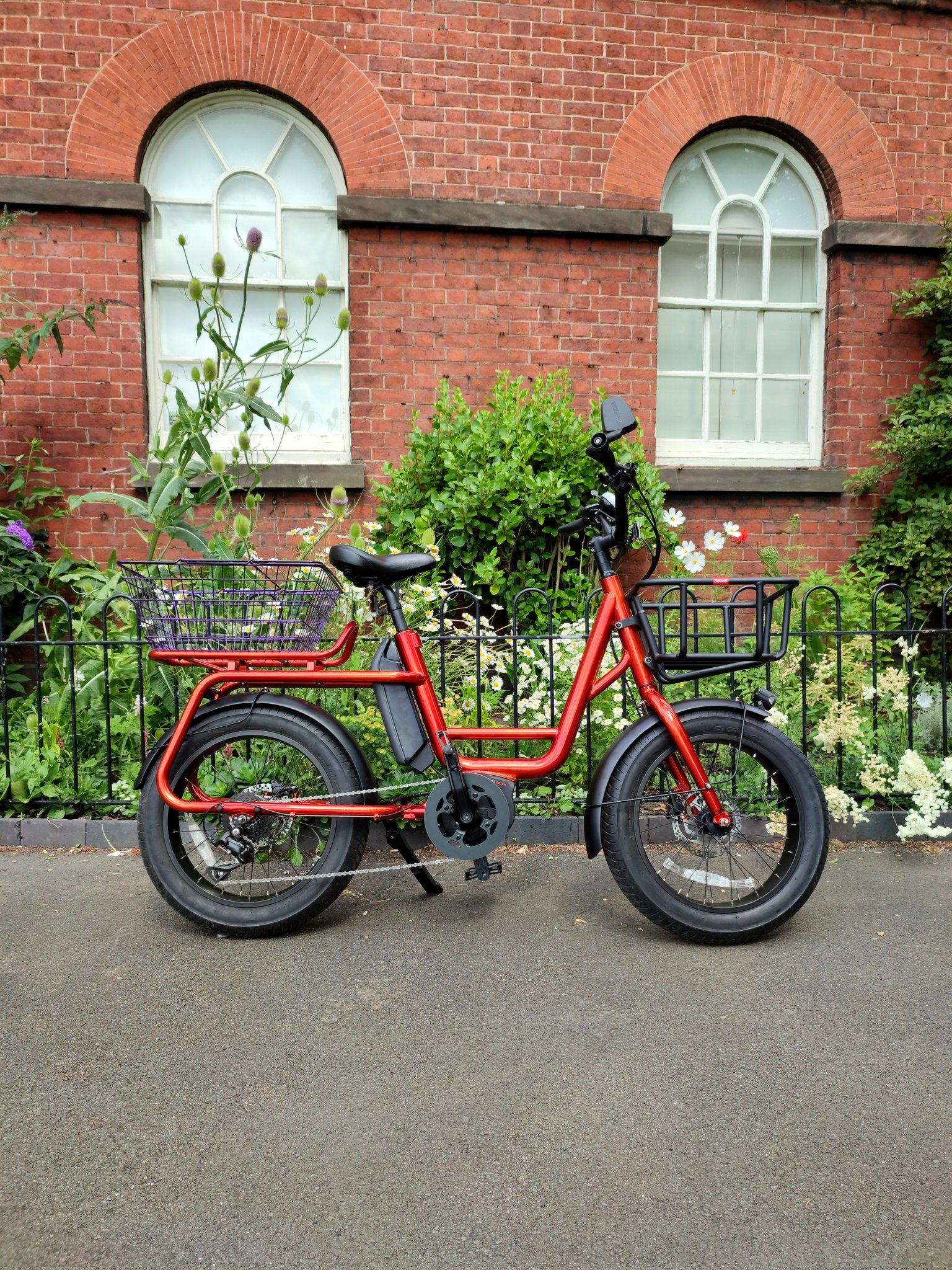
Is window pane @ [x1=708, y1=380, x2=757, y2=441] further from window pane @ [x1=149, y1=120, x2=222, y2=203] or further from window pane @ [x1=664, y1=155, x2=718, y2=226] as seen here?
window pane @ [x1=149, y1=120, x2=222, y2=203]

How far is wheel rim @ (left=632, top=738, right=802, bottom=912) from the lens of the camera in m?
3.01

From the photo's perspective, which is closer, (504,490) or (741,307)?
(504,490)

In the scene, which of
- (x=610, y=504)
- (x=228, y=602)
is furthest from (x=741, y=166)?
(x=228, y=602)

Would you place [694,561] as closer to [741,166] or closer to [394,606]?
[394,606]

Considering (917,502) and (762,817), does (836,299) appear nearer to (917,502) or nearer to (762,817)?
(917,502)

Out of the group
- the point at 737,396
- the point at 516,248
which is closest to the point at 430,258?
the point at 516,248

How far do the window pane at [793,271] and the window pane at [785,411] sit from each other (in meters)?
0.66

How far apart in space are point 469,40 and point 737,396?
320cm

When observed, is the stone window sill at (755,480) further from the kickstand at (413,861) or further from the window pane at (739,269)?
the kickstand at (413,861)

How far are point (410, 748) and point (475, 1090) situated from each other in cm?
118

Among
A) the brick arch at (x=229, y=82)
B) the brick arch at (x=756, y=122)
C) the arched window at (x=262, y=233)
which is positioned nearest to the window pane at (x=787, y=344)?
the brick arch at (x=756, y=122)

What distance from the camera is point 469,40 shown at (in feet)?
20.4

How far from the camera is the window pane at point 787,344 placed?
7.07 meters

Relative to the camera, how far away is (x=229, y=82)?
20.0ft
